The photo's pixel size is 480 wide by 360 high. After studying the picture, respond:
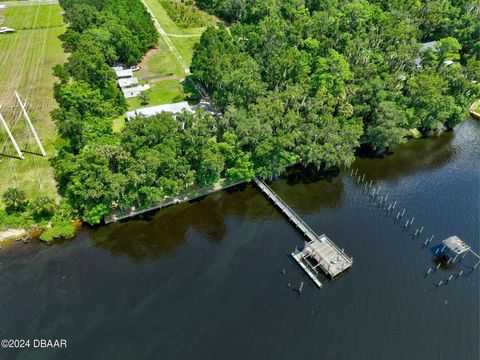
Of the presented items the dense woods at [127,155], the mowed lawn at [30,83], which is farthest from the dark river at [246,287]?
the mowed lawn at [30,83]

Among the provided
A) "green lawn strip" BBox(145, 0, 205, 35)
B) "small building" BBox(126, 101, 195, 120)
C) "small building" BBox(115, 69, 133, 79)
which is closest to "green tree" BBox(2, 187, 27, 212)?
"small building" BBox(126, 101, 195, 120)

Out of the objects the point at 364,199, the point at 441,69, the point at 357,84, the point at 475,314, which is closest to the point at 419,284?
the point at 475,314

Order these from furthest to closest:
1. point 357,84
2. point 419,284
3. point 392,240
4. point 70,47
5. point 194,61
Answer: point 70,47 → point 194,61 → point 357,84 → point 392,240 → point 419,284

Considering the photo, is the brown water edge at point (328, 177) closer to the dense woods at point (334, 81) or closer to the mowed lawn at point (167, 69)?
the dense woods at point (334, 81)

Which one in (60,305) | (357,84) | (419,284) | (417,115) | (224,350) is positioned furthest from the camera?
(357,84)

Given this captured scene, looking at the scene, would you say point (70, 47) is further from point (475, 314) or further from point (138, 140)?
point (475, 314)

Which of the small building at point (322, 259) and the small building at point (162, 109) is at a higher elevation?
the small building at point (322, 259)

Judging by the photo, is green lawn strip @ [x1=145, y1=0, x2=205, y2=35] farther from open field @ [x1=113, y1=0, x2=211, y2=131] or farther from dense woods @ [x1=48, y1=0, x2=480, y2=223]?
dense woods @ [x1=48, y1=0, x2=480, y2=223]
